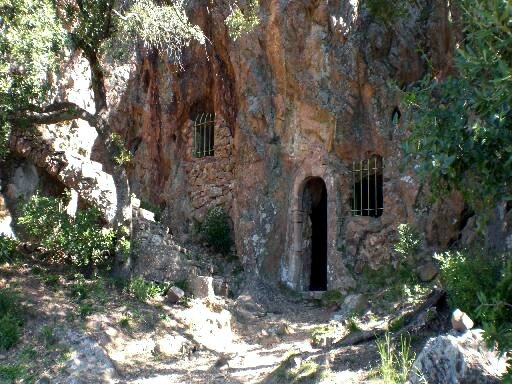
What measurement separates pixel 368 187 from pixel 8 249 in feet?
23.0

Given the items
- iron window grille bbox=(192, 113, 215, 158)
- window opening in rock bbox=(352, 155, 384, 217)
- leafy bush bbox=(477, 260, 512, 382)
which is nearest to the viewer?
leafy bush bbox=(477, 260, 512, 382)

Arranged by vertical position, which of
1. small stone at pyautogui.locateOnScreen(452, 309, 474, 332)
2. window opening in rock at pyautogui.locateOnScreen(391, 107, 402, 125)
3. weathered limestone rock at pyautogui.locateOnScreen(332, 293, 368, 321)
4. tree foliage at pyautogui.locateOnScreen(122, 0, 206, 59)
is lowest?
weathered limestone rock at pyautogui.locateOnScreen(332, 293, 368, 321)

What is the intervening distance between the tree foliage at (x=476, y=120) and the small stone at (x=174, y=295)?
21.2 ft

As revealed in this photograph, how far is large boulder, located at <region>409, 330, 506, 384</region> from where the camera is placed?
463 cm

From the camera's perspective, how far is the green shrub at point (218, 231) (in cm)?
1379

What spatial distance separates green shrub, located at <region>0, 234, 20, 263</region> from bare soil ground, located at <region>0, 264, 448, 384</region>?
0.19 meters

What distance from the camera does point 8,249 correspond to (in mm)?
10617

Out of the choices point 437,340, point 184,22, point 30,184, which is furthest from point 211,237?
point 437,340

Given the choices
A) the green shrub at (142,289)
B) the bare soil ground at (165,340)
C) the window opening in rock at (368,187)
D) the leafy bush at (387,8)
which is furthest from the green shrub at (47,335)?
the leafy bush at (387,8)

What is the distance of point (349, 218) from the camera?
12.7 metres

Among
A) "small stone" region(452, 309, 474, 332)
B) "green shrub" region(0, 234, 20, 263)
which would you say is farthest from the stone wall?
"small stone" region(452, 309, 474, 332)

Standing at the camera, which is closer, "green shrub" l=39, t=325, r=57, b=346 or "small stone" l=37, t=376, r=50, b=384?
"small stone" l=37, t=376, r=50, b=384

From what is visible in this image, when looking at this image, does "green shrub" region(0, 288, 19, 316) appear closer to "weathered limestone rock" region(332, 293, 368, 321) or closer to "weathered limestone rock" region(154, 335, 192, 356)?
"weathered limestone rock" region(154, 335, 192, 356)

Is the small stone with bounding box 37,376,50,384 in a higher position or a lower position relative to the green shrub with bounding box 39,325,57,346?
lower
